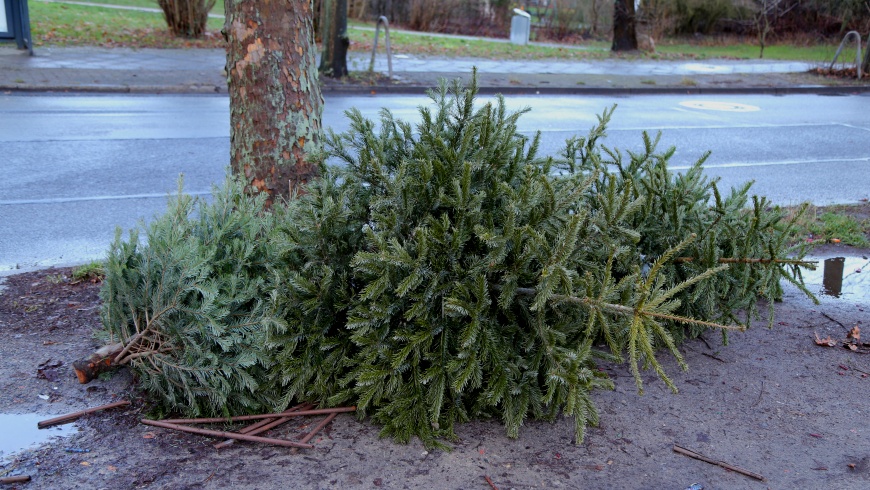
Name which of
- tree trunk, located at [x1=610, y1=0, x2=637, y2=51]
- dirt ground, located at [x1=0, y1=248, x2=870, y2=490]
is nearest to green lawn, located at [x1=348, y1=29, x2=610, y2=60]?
tree trunk, located at [x1=610, y1=0, x2=637, y2=51]

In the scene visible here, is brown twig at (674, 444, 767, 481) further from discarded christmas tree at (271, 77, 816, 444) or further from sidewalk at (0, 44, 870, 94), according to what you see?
sidewalk at (0, 44, 870, 94)

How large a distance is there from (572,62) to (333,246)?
2051 cm

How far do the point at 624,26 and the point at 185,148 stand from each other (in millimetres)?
19656

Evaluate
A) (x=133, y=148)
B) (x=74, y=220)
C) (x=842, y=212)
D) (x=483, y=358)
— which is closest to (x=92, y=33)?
(x=133, y=148)

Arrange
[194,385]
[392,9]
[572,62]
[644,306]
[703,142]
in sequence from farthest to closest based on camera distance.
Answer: [392,9], [572,62], [703,142], [194,385], [644,306]

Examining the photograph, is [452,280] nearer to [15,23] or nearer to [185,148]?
[185,148]

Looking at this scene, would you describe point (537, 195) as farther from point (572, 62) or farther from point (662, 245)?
point (572, 62)

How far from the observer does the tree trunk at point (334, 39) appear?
1545cm

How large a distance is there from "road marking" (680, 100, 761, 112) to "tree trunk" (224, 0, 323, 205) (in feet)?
41.7

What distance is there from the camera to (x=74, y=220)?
22.4 ft

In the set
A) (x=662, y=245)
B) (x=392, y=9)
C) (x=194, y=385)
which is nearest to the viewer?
(x=194, y=385)

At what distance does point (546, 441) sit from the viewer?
3.23m

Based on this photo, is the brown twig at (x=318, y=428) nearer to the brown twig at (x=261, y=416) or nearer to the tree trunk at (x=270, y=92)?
the brown twig at (x=261, y=416)

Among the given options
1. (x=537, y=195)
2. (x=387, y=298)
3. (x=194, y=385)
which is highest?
(x=537, y=195)
